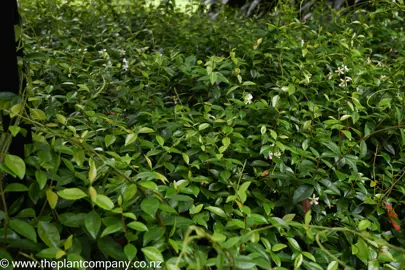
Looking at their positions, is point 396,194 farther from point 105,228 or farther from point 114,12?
point 114,12

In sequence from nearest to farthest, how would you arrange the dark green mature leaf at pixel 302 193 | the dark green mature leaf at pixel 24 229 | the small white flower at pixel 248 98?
the dark green mature leaf at pixel 24 229, the dark green mature leaf at pixel 302 193, the small white flower at pixel 248 98

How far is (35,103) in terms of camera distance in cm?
111

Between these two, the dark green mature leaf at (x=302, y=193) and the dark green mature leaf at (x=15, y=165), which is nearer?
the dark green mature leaf at (x=15, y=165)

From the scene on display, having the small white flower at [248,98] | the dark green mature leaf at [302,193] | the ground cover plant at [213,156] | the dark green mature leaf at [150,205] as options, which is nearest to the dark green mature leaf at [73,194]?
the ground cover plant at [213,156]

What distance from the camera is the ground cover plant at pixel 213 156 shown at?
0.88 metres

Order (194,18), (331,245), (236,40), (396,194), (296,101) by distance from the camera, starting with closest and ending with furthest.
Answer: (331,245) < (396,194) < (296,101) < (236,40) < (194,18)

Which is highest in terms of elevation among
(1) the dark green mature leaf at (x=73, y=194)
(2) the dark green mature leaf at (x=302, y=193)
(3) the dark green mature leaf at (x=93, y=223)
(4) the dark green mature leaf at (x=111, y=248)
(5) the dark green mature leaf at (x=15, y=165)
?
(5) the dark green mature leaf at (x=15, y=165)

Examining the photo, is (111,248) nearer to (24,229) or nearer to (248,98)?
(24,229)

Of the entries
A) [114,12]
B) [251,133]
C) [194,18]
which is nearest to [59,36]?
[114,12]

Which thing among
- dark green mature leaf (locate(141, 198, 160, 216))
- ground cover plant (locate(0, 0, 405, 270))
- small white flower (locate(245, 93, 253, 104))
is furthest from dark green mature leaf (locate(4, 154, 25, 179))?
small white flower (locate(245, 93, 253, 104))

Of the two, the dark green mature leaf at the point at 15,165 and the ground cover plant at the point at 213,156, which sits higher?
the dark green mature leaf at the point at 15,165

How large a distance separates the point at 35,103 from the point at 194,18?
179cm

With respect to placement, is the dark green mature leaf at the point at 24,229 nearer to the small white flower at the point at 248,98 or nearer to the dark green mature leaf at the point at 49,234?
the dark green mature leaf at the point at 49,234

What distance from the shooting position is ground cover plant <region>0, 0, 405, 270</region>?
881mm
